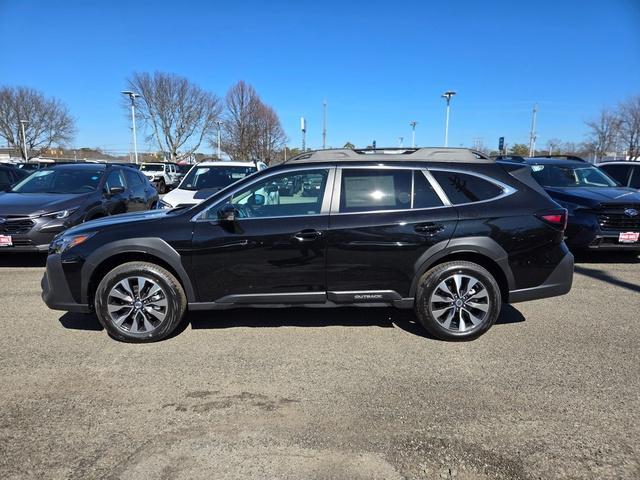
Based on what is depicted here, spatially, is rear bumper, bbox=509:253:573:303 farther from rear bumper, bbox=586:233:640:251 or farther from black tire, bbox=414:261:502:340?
rear bumper, bbox=586:233:640:251

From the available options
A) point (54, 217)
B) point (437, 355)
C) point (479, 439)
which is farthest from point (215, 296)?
point (54, 217)

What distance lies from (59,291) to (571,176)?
875cm

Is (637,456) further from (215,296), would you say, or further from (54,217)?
(54,217)

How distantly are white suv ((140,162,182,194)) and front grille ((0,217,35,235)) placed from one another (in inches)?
766

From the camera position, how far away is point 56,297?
4125mm

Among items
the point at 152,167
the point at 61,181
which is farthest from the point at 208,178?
the point at 152,167

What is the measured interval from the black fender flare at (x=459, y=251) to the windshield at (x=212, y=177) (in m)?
6.46

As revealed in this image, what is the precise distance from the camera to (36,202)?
6.81m

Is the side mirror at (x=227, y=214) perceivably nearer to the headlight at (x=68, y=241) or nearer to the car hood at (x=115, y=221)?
the car hood at (x=115, y=221)

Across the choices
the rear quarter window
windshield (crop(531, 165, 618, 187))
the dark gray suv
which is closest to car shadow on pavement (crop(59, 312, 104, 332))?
the dark gray suv

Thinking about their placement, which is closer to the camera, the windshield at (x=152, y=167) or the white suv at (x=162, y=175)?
the white suv at (x=162, y=175)

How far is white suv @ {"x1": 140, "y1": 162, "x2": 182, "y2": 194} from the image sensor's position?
2780 centimetres

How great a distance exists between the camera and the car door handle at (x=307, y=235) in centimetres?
402

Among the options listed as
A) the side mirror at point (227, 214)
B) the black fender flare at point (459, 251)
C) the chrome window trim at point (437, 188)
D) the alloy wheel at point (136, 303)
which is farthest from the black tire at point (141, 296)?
the chrome window trim at point (437, 188)
